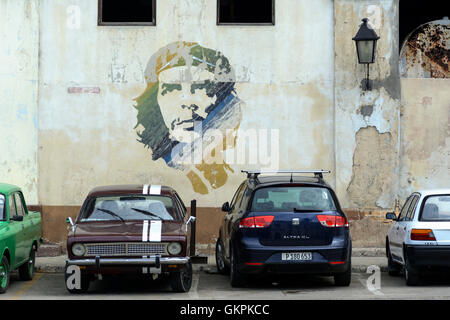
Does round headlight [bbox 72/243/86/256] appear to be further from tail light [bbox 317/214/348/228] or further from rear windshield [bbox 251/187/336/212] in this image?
tail light [bbox 317/214/348/228]

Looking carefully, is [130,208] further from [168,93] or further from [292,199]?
[168,93]

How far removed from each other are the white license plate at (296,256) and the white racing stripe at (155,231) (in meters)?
1.74

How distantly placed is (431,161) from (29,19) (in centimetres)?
869

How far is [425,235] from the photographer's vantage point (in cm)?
1227

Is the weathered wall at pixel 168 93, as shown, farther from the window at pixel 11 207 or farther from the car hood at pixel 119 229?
the car hood at pixel 119 229

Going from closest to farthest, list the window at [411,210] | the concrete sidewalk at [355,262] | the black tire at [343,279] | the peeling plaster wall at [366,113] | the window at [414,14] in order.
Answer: the black tire at [343,279] → the window at [411,210] → the concrete sidewalk at [355,262] → the peeling plaster wall at [366,113] → the window at [414,14]

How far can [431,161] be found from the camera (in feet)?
57.8

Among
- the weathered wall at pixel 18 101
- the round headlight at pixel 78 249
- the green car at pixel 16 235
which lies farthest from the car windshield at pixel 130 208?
the weathered wall at pixel 18 101

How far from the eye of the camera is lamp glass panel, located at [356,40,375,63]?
16969 millimetres

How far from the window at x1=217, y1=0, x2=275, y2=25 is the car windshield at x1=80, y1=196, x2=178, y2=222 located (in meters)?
5.88

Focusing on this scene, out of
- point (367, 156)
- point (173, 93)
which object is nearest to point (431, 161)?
point (367, 156)

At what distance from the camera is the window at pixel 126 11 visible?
17.7m

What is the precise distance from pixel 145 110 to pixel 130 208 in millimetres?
5014

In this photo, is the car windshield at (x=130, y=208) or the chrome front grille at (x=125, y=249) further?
the car windshield at (x=130, y=208)
